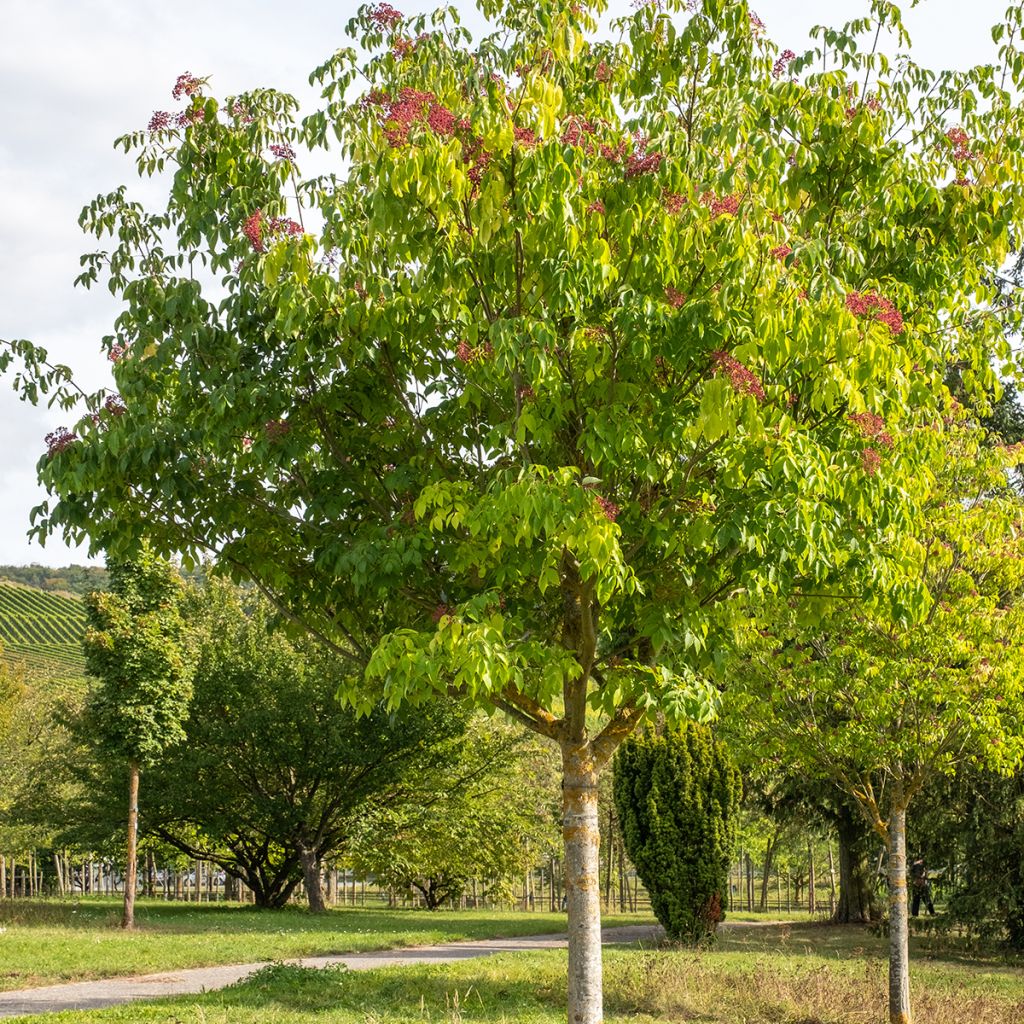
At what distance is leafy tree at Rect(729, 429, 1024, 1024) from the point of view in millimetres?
10641

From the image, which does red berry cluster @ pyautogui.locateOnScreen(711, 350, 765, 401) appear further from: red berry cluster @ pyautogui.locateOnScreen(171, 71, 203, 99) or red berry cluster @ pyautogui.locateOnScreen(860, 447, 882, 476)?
red berry cluster @ pyautogui.locateOnScreen(171, 71, 203, 99)

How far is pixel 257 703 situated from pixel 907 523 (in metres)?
22.7

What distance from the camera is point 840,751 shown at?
11.5 m

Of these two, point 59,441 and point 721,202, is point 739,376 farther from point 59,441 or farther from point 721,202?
point 59,441

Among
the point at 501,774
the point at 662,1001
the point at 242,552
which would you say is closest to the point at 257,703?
the point at 501,774

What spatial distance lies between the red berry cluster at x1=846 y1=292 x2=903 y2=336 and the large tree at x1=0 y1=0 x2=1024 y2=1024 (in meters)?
0.02

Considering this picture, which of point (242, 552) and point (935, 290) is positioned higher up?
Result: point (935, 290)

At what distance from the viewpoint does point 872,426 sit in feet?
20.0

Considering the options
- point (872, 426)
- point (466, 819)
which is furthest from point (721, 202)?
point (466, 819)

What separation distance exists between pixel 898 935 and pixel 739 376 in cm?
774

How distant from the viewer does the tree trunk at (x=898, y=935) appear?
1040 centimetres

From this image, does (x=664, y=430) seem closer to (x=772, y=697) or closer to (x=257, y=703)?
(x=772, y=697)

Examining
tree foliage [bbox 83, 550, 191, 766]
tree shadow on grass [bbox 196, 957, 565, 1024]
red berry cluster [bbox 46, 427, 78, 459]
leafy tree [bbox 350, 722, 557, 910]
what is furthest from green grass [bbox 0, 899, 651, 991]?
red berry cluster [bbox 46, 427, 78, 459]

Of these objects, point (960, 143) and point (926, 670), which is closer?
point (960, 143)
